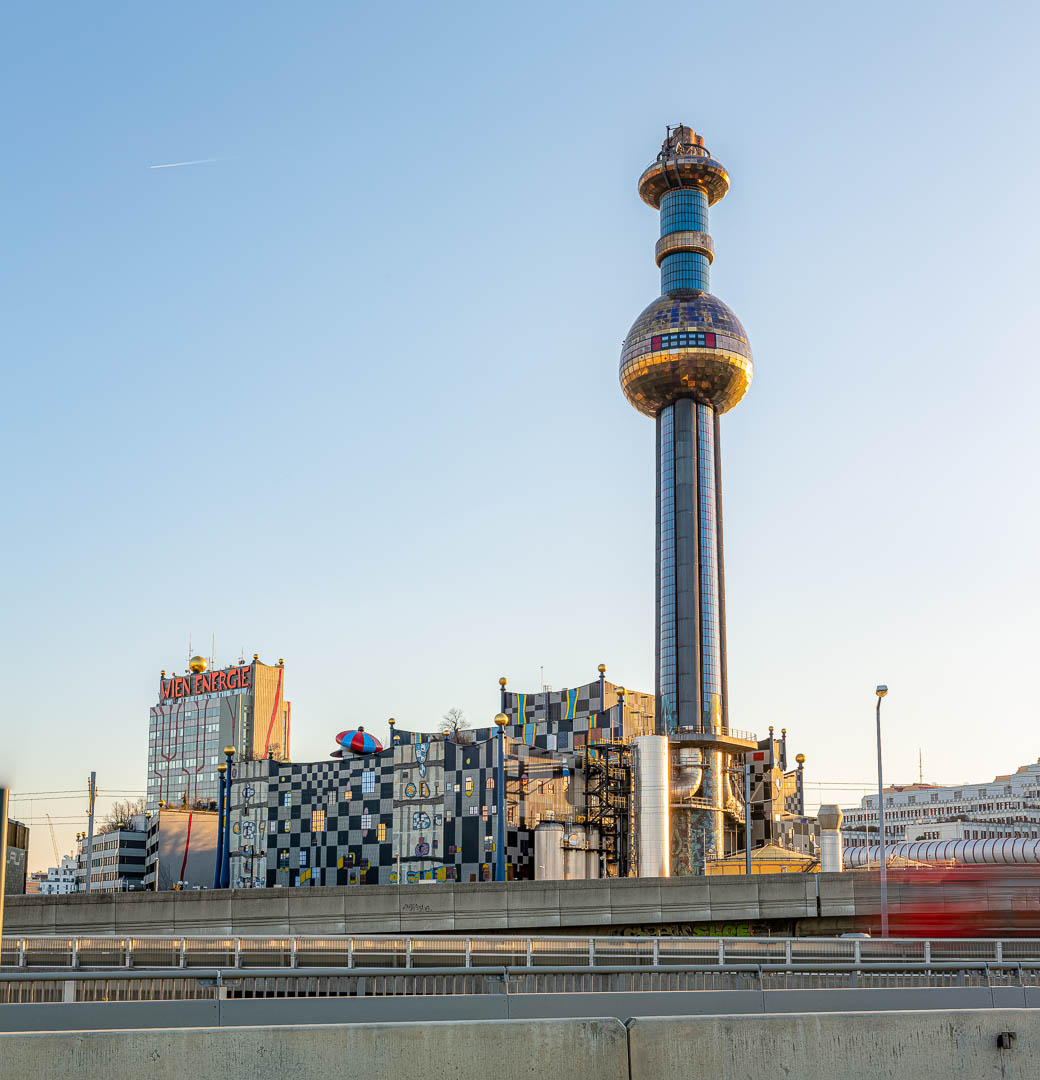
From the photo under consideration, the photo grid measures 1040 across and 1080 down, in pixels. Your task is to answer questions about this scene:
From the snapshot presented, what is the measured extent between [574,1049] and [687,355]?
348 feet

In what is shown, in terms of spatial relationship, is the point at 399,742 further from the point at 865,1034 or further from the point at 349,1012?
the point at 865,1034

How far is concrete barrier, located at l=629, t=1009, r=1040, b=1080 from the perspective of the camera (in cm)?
898

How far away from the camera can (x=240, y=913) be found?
4369 cm

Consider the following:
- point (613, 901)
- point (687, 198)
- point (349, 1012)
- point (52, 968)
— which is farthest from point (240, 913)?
point (687, 198)

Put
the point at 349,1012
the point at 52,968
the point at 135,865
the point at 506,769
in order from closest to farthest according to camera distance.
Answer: the point at 349,1012
the point at 52,968
the point at 506,769
the point at 135,865

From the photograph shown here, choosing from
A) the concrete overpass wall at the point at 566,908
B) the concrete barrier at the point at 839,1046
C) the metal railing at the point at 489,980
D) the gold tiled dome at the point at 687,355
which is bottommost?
the concrete overpass wall at the point at 566,908

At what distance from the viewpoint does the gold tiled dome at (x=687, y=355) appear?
112 meters

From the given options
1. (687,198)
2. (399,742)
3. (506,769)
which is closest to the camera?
(506,769)

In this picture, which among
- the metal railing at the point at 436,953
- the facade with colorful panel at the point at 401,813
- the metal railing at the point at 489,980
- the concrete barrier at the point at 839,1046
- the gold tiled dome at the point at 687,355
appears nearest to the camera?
the concrete barrier at the point at 839,1046

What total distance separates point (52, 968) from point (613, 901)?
21.3 m

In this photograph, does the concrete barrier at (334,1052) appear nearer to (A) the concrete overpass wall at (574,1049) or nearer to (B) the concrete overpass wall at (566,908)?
(A) the concrete overpass wall at (574,1049)

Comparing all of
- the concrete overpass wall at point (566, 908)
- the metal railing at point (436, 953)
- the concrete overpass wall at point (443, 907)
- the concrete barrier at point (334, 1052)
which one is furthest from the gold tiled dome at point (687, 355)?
the concrete barrier at point (334, 1052)

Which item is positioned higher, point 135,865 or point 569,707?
point 569,707

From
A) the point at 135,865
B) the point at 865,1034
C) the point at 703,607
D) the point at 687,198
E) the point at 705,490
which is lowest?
the point at 135,865
